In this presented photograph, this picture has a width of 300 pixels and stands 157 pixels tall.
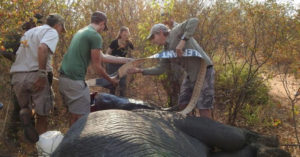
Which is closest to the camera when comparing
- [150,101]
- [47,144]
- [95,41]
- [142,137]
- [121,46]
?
[142,137]

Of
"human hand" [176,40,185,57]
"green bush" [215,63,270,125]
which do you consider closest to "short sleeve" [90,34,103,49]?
"human hand" [176,40,185,57]

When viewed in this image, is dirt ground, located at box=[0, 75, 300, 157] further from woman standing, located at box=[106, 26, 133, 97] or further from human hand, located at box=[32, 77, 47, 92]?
human hand, located at box=[32, 77, 47, 92]

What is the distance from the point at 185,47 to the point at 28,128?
240cm

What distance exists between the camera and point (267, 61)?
5.10 m

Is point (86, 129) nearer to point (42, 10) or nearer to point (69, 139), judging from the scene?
point (69, 139)

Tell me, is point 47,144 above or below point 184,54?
below

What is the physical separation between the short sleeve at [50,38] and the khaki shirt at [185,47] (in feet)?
4.29

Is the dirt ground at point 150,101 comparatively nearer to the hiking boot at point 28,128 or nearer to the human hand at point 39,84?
the hiking boot at point 28,128

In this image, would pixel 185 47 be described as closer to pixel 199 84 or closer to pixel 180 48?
pixel 180 48

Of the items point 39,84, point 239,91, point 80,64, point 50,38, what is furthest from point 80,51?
point 239,91

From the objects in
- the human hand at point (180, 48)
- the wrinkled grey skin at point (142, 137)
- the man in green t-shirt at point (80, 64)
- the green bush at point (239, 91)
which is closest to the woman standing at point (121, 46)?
the green bush at point (239, 91)

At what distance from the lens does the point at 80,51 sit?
362cm

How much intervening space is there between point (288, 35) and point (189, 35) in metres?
2.15

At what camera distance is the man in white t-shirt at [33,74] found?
3.74 metres
